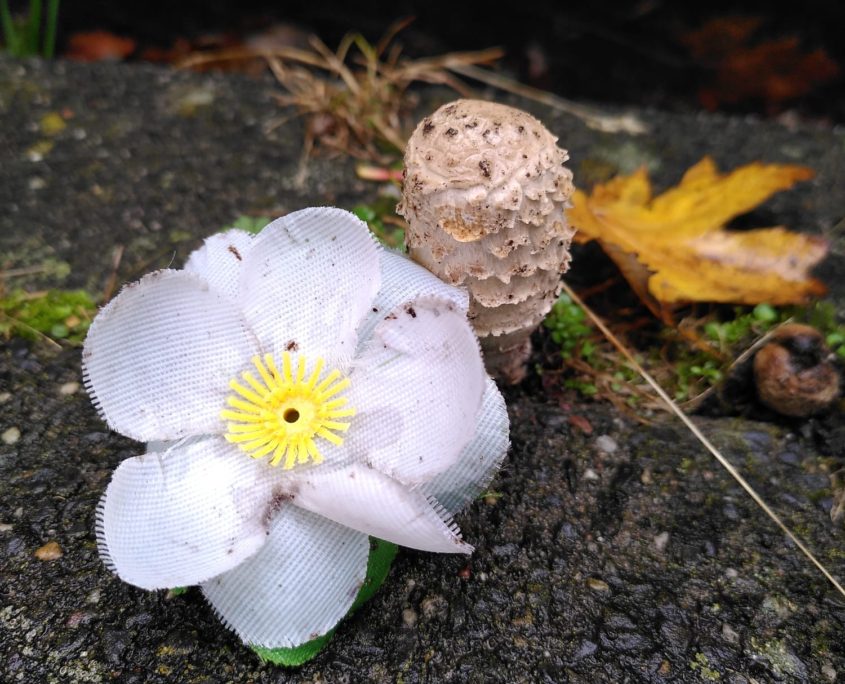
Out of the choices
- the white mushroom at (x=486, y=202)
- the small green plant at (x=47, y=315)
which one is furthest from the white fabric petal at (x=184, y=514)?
the small green plant at (x=47, y=315)

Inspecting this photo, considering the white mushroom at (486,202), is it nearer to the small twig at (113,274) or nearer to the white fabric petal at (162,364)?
the white fabric petal at (162,364)

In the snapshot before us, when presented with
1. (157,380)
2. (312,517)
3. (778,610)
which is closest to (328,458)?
(312,517)

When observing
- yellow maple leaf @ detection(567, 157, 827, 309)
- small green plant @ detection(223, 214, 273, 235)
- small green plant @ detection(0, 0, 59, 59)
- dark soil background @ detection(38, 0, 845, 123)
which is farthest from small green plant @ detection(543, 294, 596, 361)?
small green plant @ detection(0, 0, 59, 59)

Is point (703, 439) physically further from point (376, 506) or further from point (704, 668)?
point (376, 506)

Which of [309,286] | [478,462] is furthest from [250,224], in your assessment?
[478,462]

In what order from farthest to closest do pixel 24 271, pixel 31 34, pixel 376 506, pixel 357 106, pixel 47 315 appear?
1. pixel 31 34
2. pixel 357 106
3. pixel 24 271
4. pixel 47 315
5. pixel 376 506

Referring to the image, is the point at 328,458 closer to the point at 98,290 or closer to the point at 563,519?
the point at 563,519

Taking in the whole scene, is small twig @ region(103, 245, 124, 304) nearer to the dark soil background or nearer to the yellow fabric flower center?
the yellow fabric flower center
